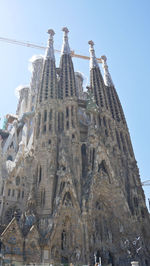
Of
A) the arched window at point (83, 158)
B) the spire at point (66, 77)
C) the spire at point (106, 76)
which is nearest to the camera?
the arched window at point (83, 158)

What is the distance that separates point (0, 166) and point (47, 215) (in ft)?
29.8

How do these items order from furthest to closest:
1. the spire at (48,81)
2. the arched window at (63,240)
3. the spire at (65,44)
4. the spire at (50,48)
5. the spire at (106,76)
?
the spire at (106,76)
the spire at (65,44)
the spire at (50,48)
the spire at (48,81)
the arched window at (63,240)

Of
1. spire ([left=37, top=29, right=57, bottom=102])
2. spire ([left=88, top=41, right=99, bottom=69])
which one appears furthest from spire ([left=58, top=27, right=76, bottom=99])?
spire ([left=88, top=41, right=99, bottom=69])

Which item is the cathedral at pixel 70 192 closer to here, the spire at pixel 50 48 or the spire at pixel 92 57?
the spire at pixel 50 48

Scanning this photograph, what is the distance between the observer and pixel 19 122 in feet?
145

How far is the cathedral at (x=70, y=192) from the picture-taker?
76.8ft

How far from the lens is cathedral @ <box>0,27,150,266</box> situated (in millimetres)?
23422

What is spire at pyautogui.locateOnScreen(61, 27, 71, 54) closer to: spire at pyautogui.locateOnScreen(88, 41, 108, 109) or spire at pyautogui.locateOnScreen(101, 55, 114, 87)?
spire at pyautogui.locateOnScreen(88, 41, 108, 109)

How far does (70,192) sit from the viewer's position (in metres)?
27.0

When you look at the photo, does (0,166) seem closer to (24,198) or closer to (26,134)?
(24,198)

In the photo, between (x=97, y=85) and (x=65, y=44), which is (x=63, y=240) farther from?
(x=65, y=44)

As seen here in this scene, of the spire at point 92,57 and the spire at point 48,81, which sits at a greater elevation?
the spire at point 92,57

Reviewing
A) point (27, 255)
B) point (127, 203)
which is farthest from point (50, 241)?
point (127, 203)

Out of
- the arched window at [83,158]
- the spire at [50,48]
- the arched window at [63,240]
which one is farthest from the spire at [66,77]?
the arched window at [63,240]
